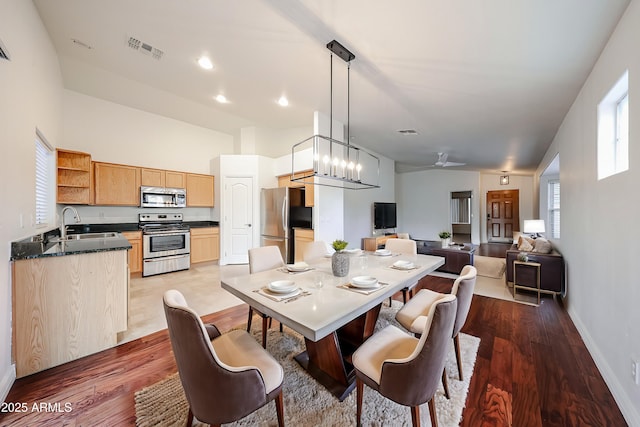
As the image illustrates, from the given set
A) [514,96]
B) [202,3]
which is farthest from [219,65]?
[514,96]

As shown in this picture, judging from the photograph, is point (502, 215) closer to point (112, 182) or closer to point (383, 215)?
point (383, 215)

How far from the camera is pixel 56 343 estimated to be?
1.93 m

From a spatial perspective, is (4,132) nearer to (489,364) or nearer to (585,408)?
(489,364)

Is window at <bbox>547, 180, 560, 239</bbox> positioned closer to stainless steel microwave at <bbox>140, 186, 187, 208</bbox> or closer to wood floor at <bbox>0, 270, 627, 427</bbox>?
wood floor at <bbox>0, 270, 627, 427</bbox>

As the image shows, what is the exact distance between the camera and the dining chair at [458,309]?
152 centimetres

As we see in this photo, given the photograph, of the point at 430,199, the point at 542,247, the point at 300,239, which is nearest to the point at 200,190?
the point at 300,239

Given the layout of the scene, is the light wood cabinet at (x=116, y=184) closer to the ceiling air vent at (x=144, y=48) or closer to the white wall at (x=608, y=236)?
the ceiling air vent at (x=144, y=48)

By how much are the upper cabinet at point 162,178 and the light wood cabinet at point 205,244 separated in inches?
41.6

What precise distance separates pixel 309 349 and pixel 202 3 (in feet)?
9.53

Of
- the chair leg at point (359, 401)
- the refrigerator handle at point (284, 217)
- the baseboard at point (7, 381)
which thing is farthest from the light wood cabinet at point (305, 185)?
the baseboard at point (7, 381)

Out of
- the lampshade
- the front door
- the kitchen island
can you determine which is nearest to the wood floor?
the kitchen island

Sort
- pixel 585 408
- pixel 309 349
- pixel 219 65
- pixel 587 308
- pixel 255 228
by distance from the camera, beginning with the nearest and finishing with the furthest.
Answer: pixel 585 408
pixel 309 349
pixel 587 308
pixel 219 65
pixel 255 228

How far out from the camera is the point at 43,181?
124 inches

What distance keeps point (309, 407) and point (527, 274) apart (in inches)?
143
